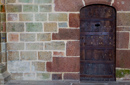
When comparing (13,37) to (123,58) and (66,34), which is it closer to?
(66,34)

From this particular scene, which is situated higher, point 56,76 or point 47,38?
point 47,38

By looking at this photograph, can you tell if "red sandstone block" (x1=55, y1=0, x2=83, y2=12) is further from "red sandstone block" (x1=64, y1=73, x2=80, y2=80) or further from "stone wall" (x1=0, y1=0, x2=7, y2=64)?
"red sandstone block" (x1=64, y1=73, x2=80, y2=80)

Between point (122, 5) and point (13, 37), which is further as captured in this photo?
point (13, 37)

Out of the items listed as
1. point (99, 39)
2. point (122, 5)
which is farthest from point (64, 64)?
point (122, 5)

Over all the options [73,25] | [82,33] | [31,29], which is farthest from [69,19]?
[31,29]

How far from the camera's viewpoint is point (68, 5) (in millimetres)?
3646

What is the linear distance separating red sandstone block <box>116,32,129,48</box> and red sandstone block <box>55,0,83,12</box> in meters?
1.12

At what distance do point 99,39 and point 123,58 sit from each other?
2.30ft

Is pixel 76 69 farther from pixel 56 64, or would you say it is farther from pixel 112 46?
pixel 112 46

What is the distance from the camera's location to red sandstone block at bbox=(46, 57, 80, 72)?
3.67m

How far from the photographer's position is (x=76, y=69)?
368 cm

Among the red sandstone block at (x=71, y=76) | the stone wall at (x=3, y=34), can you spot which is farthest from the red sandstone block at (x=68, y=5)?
the red sandstone block at (x=71, y=76)

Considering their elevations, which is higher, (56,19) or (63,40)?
(56,19)

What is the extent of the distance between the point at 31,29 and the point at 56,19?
2.07 feet
